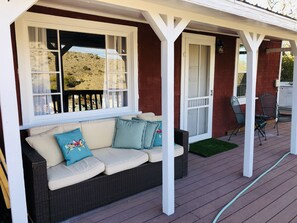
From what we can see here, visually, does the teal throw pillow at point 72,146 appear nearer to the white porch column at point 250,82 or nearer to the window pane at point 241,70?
the white porch column at point 250,82

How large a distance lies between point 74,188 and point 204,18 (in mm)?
2147

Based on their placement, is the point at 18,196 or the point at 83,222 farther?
the point at 83,222

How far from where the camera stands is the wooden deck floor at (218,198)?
2.42 metres

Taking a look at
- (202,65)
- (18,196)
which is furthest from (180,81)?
(18,196)

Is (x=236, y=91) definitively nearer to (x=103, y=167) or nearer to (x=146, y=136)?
(x=146, y=136)

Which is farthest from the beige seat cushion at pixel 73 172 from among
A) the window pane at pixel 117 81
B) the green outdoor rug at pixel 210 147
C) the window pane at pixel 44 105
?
the green outdoor rug at pixel 210 147

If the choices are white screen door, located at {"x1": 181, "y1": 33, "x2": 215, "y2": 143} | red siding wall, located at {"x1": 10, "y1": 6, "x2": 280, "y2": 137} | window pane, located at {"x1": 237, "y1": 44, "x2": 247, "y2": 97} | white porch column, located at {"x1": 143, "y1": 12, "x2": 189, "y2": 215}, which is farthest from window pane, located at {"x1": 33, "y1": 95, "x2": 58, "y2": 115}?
window pane, located at {"x1": 237, "y1": 44, "x2": 247, "y2": 97}

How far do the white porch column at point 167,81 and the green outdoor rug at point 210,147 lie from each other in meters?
1.84

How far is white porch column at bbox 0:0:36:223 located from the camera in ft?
5.13

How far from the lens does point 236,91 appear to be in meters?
5.66

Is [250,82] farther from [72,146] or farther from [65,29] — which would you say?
[65,29]

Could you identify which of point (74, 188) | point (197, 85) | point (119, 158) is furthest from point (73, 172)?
point (197, 85)

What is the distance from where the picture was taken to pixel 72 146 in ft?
8.70

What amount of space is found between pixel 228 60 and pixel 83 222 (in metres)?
4.32
